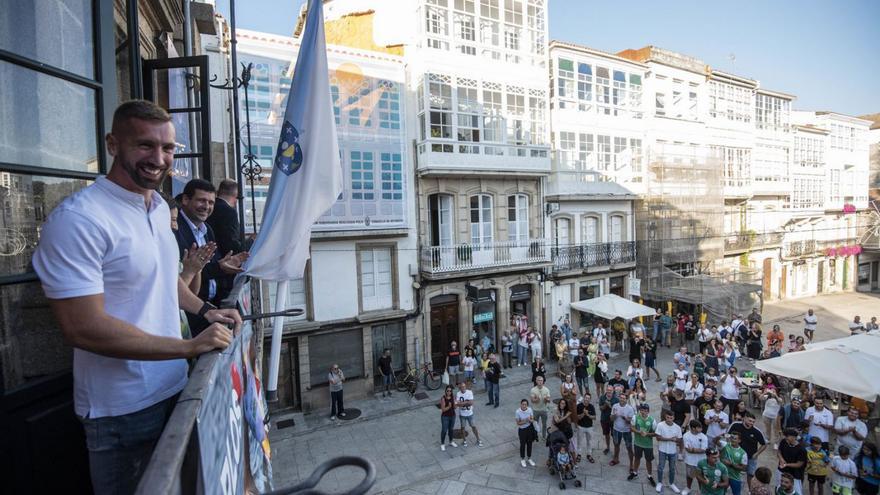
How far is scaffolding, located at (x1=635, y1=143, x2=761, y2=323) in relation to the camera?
76.2 ft

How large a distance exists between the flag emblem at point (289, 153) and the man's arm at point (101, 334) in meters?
3.53

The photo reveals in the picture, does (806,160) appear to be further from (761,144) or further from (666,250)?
(666,250)

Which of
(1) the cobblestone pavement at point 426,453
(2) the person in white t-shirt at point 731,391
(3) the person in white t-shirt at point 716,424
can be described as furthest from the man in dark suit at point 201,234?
(2) the person in white t-shirt at point 731,391

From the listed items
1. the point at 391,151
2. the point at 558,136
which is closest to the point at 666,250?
the point at 558,136

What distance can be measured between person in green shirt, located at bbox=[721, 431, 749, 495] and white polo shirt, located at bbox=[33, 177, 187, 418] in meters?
10.2

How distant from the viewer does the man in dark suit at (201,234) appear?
12.6ft

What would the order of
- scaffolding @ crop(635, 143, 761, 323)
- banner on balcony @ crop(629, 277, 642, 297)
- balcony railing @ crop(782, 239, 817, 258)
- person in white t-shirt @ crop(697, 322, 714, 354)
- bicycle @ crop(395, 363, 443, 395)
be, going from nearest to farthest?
bicycle @ crop(395, 363, 443, 395)
person in white t-shirt @ crop(697, 322, 714, 354)
banner on balcony @ crop(629, 277, 642, 297)
scaffolding @ crop(635, 143, 761, 323)
balcony railing @ crop(782, 239, 817, 258)

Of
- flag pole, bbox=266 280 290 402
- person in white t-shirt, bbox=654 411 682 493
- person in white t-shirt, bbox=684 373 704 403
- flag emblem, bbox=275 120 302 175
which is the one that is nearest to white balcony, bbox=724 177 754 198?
person in white t-shirt, bbox=684 373 704 403

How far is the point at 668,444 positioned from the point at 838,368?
4.35m

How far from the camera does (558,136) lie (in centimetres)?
2138

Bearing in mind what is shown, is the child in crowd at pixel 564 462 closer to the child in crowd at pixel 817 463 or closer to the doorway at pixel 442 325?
the child in crowd at pixel 817 463

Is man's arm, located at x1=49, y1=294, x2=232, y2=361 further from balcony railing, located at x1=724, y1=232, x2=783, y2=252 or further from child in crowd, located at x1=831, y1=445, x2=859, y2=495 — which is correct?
balcony railing, located at x1=724, y1=232, x2=783, y2=252

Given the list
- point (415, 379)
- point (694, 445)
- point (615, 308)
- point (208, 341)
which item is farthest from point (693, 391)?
point (208, 341)

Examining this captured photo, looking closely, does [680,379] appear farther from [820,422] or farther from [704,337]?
[704,337]
